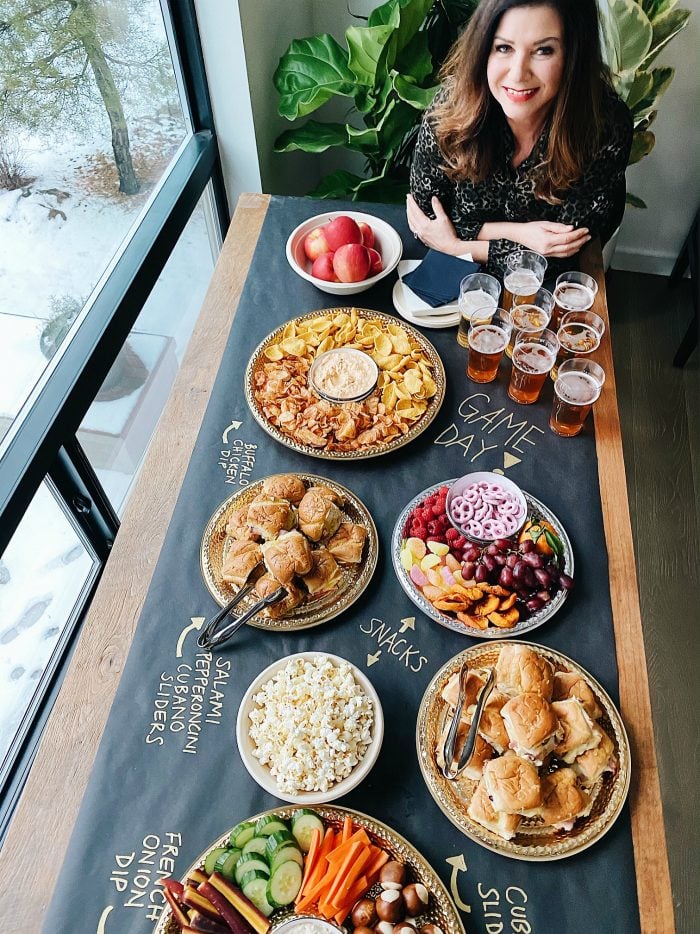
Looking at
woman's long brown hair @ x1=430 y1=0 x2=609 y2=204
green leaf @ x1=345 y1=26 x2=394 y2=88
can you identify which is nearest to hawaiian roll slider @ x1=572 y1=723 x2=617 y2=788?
woman's long brown hair @ x1=430 y1=0 x2=609 y2=204

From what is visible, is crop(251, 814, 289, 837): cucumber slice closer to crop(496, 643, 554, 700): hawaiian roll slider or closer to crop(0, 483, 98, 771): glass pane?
crop(496, 643, 554, 700): hawaiian roll slider

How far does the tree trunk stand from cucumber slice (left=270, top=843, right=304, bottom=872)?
1831mm

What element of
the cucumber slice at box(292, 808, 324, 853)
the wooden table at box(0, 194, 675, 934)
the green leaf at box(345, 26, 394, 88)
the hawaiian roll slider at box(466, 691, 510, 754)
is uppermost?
the green leaf at box(345, 26, 394, 88)

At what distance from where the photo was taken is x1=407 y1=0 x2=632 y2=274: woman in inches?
58.2

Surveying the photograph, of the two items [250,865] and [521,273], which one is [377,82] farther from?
[250,865]

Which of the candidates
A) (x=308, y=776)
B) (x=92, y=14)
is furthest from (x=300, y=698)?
(x=92, y=14)

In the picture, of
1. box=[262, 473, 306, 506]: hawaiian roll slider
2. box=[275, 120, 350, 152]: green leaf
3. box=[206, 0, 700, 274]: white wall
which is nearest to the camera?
box=[262, 473, 306, 506]: hawaiian roll slider

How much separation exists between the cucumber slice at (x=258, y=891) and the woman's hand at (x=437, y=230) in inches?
60.0

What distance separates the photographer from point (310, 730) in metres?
1.12

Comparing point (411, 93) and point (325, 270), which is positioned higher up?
point (411, 93)

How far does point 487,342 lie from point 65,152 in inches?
47.1

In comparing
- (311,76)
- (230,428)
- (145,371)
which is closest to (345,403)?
(230,428)

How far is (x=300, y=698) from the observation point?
1156 millimetres

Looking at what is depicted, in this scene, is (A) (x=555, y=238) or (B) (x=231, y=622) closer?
(B) (x=231, y=622)
